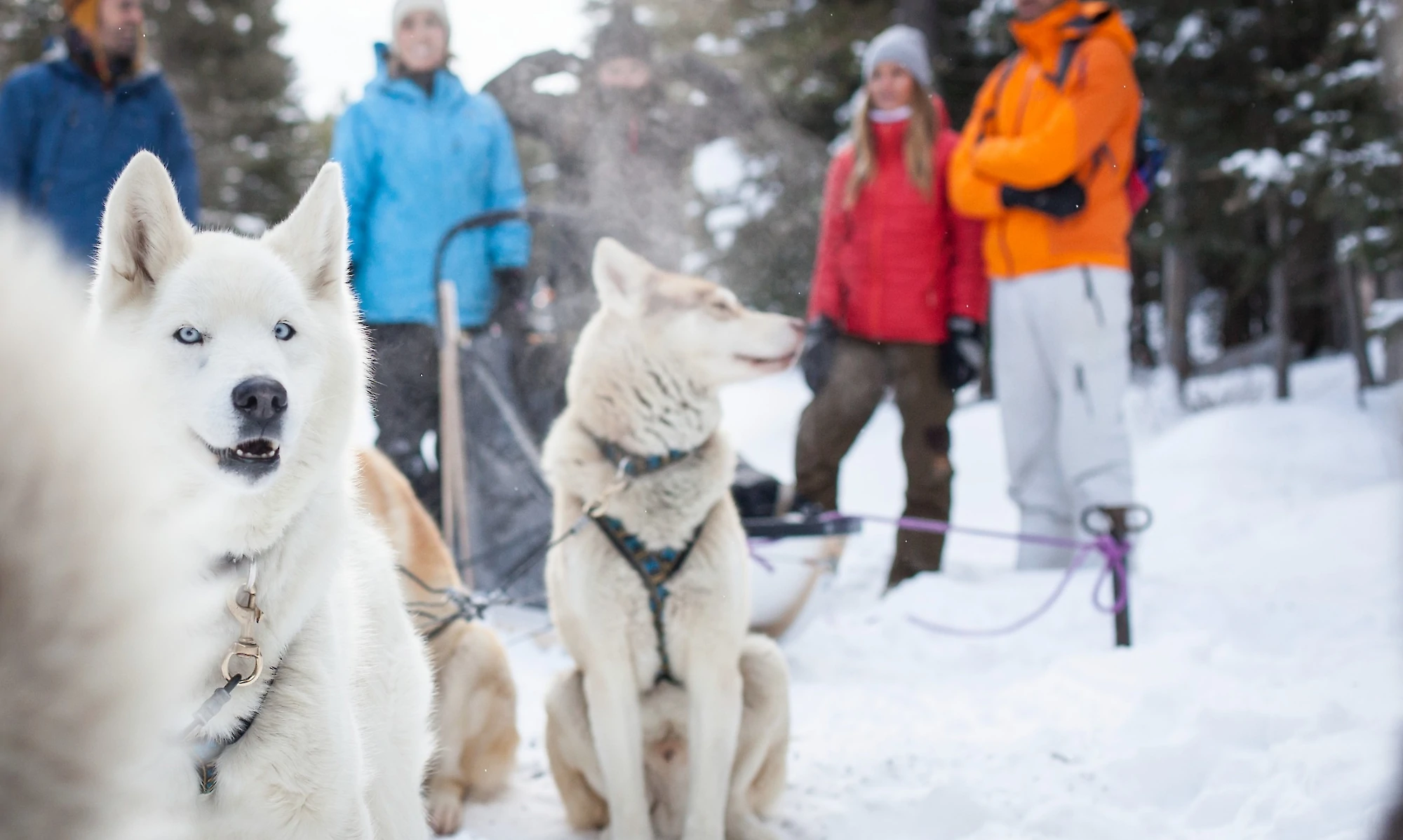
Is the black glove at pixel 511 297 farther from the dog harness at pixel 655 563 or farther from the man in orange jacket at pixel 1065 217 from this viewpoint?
the man in orange jacket at pixel 1065 217

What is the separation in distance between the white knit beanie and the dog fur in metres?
2.43

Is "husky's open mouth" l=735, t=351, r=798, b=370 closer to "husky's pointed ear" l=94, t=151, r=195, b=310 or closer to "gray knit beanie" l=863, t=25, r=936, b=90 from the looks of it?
"husky's pointed ear" l=94, t=151, r=195, b=310

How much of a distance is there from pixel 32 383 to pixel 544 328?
3619 millimetres

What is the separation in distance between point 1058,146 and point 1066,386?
3.54 feet

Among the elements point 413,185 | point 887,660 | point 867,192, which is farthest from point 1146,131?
point 413,185

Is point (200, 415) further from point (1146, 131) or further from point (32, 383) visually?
point (1146, 131)

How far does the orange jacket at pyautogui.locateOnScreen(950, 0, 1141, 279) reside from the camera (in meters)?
3.83

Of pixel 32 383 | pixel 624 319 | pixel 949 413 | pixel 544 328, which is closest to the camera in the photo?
pixel 32 383

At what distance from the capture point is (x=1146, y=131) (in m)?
4.33

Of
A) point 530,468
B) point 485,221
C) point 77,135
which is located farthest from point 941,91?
point 77,135

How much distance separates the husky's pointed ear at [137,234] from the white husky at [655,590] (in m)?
1.20

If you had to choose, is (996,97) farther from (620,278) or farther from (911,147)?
(620,278)

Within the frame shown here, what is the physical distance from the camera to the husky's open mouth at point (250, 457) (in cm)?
105

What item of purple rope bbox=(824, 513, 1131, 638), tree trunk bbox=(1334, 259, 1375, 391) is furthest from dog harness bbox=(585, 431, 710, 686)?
tree trunk bbox=(1334, 259, 1375, 391)
